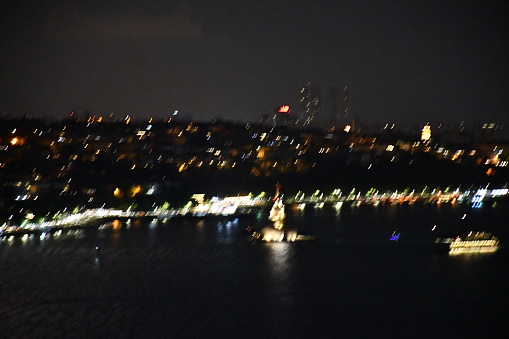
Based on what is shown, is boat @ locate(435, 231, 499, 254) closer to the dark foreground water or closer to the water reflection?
the dark foreground water

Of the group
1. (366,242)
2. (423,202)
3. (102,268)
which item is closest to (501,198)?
(423,202)

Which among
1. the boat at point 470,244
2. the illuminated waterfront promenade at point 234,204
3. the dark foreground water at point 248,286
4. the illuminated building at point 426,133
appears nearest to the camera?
the dark foreground water at point 248,286

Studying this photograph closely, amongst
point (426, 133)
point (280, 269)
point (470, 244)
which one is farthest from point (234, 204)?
point (426, 133)

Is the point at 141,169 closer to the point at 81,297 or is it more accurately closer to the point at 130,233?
the point at 130,233

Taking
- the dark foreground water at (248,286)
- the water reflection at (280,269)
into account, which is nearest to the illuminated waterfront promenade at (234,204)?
the dark foreground water at (248,286)

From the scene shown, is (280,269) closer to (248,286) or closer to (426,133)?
(248,286)

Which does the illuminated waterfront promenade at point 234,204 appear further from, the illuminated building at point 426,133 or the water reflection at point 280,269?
the illuminated building at point 426,133
